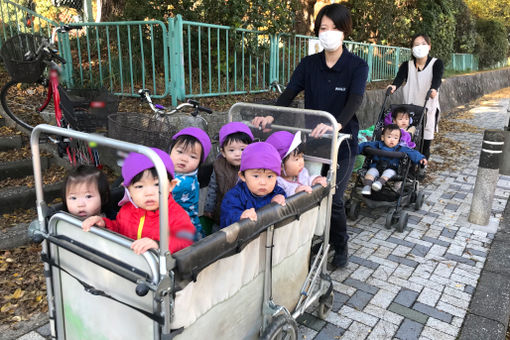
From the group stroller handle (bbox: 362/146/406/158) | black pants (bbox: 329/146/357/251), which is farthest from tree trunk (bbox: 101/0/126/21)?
black pants (bbox: 329/146/357/251)

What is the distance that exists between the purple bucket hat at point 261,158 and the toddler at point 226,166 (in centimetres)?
58

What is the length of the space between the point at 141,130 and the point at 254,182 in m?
1.24

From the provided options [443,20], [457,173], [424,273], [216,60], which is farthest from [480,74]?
[424,273]

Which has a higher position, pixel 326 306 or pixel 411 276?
pixel 326 306

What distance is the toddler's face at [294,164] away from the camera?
2887mm

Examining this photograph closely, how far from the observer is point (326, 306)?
301 centimetres

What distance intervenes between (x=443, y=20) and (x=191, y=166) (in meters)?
16.5

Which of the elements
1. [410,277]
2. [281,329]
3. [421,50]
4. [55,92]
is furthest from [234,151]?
[421,50]

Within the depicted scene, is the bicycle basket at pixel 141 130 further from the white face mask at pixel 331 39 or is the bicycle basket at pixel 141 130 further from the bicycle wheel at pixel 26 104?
the bicycle wheel at pixel 26 104

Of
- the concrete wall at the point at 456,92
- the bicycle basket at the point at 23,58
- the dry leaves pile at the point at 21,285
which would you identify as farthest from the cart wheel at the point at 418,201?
the bicycle basket at the point at 23,58

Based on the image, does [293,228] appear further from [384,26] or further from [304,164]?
[384,26]

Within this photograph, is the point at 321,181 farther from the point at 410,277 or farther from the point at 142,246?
the point at 410,277

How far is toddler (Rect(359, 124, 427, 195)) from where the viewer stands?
4590 millimetres

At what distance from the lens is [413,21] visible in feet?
48.6
